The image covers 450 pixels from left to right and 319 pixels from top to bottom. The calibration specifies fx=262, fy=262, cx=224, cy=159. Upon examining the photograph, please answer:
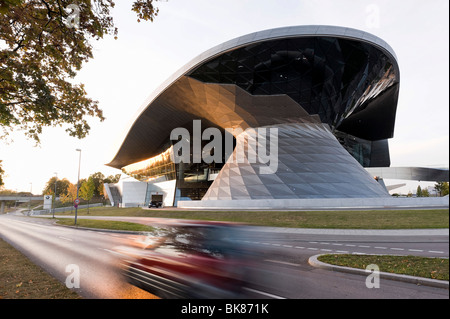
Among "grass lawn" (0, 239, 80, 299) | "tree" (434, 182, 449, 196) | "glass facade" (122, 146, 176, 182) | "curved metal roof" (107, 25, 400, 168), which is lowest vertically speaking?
"grass lawn" (0, 239, 80, 299)

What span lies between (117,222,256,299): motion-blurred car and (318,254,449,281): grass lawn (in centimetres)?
288

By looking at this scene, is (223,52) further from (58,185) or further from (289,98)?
(58,185)

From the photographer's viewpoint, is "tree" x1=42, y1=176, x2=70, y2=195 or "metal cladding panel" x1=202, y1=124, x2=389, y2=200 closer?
"metal cladding panel" x1=202, y1=124, x2=389, y2=200

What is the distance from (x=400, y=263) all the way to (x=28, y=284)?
28.6 feet

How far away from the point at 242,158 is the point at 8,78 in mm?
23050

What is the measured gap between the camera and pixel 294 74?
26.5 meters

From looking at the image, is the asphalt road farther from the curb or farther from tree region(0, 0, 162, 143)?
tree region(0, 0, 162, 143)

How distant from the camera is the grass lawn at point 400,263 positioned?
5598 mm

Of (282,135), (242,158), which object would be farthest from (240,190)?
(282,135)

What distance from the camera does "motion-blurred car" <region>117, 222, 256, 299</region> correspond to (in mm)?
3658

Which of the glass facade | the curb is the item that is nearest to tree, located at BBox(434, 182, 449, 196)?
the curb

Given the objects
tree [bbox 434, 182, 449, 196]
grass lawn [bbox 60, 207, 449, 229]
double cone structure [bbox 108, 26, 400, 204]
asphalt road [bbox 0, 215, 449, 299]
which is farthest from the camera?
double cone structure [bbox 108, 26, 400, 204]

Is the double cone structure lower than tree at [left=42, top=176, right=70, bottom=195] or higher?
higher
